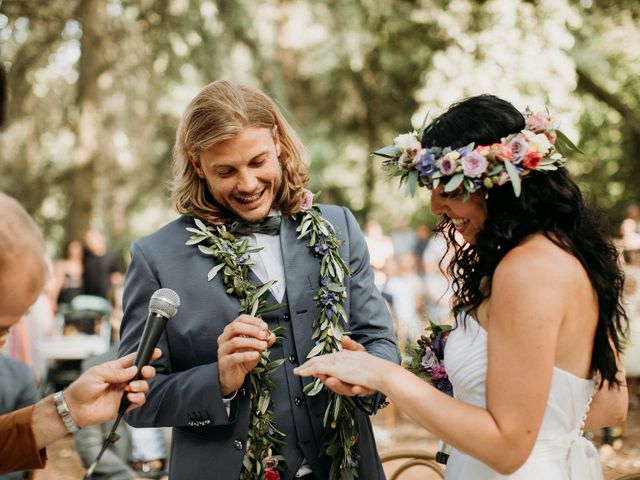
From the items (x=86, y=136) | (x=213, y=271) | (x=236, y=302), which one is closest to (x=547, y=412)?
(x=236, y=302)

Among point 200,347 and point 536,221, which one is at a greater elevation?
point 536,221

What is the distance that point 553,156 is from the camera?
2.30m

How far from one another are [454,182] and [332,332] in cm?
74

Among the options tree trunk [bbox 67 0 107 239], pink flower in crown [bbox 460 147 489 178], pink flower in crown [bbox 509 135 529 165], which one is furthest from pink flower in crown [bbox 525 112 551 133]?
tree trunk [bbox 67 0 107 239]

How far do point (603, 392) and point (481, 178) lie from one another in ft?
2.99

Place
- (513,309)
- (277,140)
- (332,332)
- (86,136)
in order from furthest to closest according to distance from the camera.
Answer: (86,136) < (277,140) < (332,332) < (513,309)

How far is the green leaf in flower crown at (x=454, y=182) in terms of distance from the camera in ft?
7.25

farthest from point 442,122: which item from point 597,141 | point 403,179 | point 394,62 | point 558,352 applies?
point 597,141

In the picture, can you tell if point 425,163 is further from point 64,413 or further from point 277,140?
point 64,413

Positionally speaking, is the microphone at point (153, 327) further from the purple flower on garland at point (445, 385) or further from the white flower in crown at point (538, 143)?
the white flower in crown at point (538, 143)

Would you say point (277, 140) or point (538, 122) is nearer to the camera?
point (538, 122)

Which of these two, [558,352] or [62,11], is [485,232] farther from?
[62,11]

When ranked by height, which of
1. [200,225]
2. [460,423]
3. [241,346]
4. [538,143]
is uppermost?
[538,143]

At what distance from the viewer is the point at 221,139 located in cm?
265
